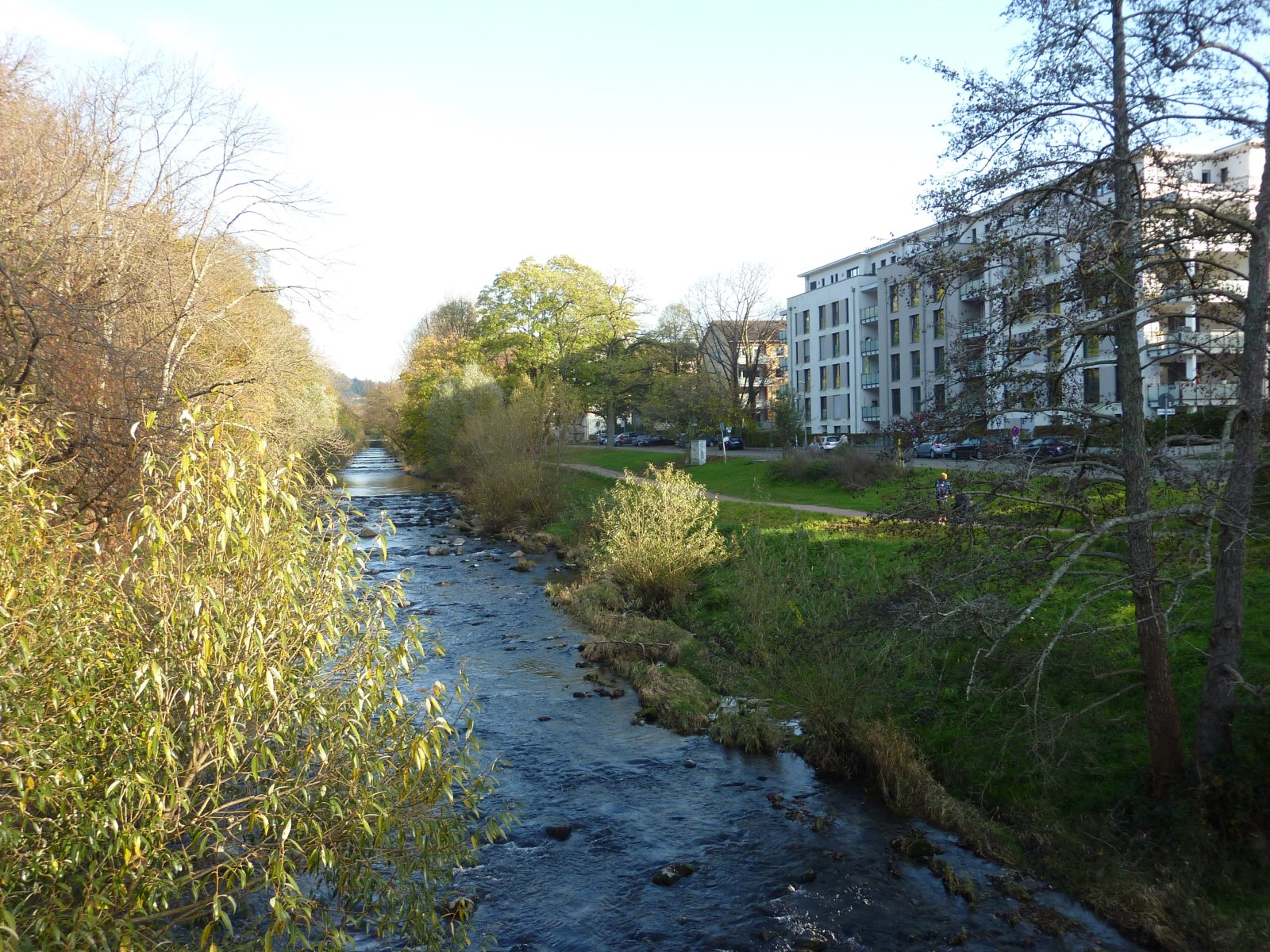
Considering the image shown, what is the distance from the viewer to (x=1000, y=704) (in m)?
12.7

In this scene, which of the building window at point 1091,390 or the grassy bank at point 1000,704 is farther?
the building window at point 1091,390

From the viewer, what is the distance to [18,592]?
5.10 metres

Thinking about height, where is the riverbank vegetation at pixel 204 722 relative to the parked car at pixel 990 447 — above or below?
below

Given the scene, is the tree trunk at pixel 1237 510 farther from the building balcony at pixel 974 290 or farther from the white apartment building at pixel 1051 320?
the building balcony at pixel 974 290

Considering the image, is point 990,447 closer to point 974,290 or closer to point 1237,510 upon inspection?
point 974,290

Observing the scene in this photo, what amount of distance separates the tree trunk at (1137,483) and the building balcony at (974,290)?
4.42 feet

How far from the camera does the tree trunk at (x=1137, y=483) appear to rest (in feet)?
30.3

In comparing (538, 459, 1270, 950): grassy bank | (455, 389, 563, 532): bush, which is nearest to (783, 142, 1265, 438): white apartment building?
(538, 459, 1270, 950): grassy bank

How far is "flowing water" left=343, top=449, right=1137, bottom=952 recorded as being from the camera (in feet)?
28.5

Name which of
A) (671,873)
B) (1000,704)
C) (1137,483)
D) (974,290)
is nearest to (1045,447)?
(1137,483)

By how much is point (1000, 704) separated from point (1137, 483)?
4.59 m

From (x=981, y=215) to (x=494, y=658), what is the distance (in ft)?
40.7

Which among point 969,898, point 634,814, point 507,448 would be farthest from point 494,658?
point 507,448

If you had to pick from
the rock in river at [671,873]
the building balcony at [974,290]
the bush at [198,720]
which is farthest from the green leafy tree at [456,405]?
the bush at [198,720]
